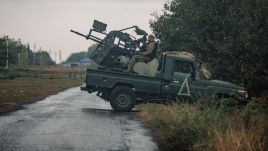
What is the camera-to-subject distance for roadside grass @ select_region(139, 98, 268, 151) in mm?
7934

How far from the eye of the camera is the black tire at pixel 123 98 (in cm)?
1788

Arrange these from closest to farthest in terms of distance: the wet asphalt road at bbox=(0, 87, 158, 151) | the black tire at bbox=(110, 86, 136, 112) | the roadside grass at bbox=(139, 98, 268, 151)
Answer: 1. the roadside grass at bbox=(139, 98, 268, 151)
2. the wet asphalt road at bbox=(0, 87, 158, 151)
3. the black tire at bbox=(110, 86, 136, 112)

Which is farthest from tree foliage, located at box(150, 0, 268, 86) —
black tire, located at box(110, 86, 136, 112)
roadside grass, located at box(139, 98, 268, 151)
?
roadside grass, located at box(139, 98, 268, 151)

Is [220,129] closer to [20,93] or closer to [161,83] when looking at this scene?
[161,83]

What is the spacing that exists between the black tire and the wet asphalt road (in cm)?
196

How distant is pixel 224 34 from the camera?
22859mm

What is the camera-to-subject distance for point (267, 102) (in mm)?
10320

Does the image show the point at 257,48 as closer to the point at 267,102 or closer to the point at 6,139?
the point at 267,102

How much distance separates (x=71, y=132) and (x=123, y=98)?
6.77 metres

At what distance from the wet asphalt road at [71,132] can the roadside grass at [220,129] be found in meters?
0.59

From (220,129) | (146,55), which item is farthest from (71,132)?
(146,55)

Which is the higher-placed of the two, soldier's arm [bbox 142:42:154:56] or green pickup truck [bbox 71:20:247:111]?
soldier's arm [bbox 142:42:154:56]

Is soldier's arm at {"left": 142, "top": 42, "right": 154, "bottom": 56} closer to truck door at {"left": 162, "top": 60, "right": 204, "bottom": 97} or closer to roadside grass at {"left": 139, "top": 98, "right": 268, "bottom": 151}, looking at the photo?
truck door at {"left": 162, "top": 60, "right": 204, "bottom": 97}

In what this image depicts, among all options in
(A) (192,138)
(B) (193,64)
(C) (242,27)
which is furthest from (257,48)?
(A) (192,138)
